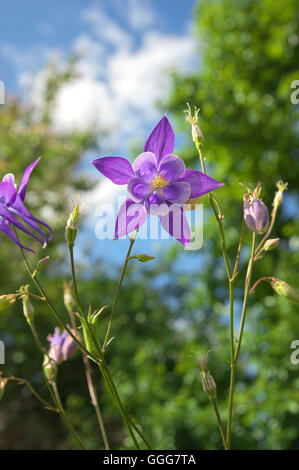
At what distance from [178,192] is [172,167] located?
0.03 m

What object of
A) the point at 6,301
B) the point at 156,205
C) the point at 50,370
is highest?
the point at 156,205

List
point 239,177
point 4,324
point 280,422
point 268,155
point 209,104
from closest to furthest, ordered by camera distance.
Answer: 1. point 280,422
2. point 239,177
3. point 209,104
4. point 268,155
5. point 4,324

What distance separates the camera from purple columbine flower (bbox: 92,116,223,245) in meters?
0.46

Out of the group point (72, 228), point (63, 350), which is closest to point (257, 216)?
point (72, 228)

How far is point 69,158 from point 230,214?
8.22 feet

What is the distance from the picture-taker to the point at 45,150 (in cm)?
423

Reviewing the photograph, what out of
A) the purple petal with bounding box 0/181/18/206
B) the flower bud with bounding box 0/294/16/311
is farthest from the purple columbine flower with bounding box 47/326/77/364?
the purple petal with bounding box 0/181/18/206

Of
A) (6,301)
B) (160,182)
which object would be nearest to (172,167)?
(160,182)

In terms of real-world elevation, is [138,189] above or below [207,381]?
above

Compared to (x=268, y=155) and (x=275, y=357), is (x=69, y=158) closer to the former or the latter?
(x=268, y=155)

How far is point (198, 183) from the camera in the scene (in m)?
0.47

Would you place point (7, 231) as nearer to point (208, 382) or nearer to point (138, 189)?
point (138, 189)

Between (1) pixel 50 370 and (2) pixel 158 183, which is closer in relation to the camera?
(2) pixel 158 183
